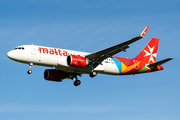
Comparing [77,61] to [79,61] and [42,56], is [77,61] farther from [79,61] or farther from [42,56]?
[42,56]

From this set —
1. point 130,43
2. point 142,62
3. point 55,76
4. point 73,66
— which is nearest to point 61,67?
point 73,66

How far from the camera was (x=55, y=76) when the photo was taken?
156ft

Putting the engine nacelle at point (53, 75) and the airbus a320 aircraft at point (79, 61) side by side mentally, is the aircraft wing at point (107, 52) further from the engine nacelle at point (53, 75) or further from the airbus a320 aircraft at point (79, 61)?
the engine nacelle at point (53, 75)

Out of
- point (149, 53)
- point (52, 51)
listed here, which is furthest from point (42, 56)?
point (149, 53)

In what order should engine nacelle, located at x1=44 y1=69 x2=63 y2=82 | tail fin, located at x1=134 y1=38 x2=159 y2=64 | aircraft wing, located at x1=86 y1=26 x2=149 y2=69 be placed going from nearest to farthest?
aircraft wing, located at x1=86 y1=26 x2=149 y2=69 < engine nacelle, located at x1=44 y1=69 x2=63 y2=82 < tail fin, located at x1=134 y1=38 x2=159 y2=64

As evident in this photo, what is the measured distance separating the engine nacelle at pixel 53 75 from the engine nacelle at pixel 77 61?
612 cm

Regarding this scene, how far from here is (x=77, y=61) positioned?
41.8 m

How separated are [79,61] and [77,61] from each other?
30 centimetres

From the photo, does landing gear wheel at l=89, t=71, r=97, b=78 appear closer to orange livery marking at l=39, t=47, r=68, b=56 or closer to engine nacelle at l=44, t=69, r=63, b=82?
orange livery marking at l=39, t=47, r=68, b=56

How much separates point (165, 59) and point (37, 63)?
1741 centimetres

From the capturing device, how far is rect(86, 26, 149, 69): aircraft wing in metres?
38.0

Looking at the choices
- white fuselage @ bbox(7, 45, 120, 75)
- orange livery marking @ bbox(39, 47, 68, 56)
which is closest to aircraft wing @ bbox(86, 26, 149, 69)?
white fuselage @ bbox(7, 45, 120, 75)

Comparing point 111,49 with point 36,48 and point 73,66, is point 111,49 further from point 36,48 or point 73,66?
point 36,48

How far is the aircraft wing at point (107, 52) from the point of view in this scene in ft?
125
